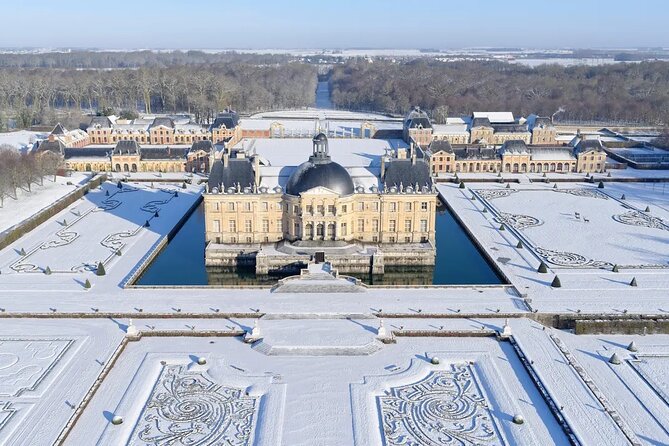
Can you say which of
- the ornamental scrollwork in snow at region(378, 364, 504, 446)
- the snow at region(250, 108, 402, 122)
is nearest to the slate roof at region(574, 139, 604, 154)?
the snow at region(250, 108, 402, 122)

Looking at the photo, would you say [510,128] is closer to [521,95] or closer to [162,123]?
[521,95]

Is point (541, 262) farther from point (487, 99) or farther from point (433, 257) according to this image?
point (487, 99)

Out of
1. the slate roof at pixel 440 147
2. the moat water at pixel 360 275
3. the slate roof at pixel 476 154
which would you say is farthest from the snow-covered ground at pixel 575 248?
the slate roof at pixel 476 154

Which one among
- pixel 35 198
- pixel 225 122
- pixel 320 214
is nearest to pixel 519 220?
pixel 320 214

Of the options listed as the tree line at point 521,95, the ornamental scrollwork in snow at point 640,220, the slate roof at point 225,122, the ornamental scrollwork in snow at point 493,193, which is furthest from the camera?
the tree line at point 521,95

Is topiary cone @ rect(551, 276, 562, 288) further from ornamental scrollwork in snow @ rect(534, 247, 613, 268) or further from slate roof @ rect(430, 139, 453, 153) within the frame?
slate roof @ rect(430, 139, 453, 153)

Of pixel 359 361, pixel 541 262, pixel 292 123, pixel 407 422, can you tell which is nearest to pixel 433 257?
pixel 541 262

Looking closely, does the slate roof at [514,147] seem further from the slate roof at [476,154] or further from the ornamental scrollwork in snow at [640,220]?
the ornamental scrollwork in snow at [640,220]
